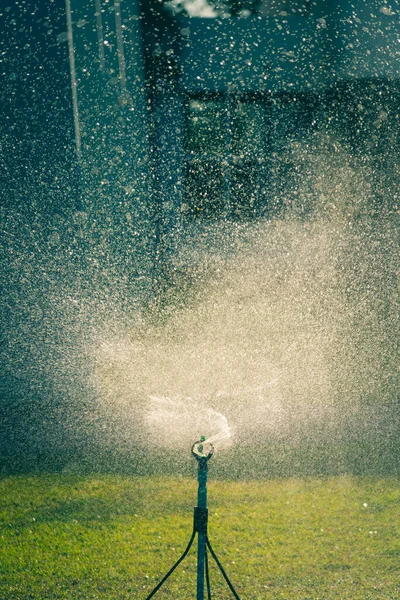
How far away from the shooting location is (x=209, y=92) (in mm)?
6086

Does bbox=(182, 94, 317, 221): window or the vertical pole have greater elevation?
bbox=(182, 94, 317, 221): window

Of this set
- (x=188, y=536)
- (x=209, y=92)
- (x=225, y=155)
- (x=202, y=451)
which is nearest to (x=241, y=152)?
(x=225, y=155)

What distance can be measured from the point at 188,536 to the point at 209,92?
15.0ft

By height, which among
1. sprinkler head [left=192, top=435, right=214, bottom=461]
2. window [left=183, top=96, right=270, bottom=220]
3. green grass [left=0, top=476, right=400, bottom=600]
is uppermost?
window [left=183, top=96, right=270, bottom=220]

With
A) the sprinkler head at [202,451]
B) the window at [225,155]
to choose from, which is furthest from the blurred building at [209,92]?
the sprinkler head at [202,451]

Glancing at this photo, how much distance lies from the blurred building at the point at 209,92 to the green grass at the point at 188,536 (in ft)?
11.6

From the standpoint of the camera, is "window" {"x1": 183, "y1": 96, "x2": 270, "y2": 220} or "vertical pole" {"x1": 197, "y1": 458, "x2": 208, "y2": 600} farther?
"window" {"x1": 183, "y1": 96, "x2": 270, "y2": 220}

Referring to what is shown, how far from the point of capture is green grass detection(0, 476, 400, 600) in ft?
7.84

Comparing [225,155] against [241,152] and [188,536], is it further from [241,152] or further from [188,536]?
[188,536]

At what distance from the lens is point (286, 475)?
3262mm

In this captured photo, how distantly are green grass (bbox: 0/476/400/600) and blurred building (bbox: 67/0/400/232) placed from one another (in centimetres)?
355

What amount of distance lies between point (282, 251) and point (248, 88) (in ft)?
5.52

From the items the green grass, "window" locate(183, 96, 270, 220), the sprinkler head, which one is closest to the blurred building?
"window" locate(183, 96, 270, 220)

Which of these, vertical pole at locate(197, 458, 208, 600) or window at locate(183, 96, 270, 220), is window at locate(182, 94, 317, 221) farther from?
vertical pole at locate(197, 458, 208, 600)
